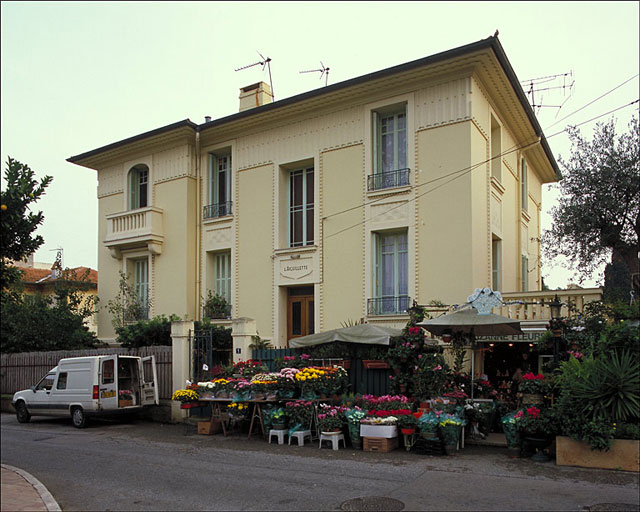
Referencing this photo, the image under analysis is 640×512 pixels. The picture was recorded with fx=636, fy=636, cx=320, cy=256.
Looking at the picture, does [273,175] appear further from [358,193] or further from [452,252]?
[452,252]

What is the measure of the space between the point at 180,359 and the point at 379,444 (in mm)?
6927

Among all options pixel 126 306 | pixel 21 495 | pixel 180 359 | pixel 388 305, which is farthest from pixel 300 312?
pixel 21 495

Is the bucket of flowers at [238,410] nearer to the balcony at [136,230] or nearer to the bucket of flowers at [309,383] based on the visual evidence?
the bucket of flowers at [309,383]

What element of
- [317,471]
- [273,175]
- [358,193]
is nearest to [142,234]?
[273,175]

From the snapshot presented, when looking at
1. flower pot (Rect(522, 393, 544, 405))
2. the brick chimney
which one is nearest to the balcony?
the brick chimney

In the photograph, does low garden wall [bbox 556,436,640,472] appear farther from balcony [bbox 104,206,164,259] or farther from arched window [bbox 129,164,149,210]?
arched window [bbox 129,164,149,210]

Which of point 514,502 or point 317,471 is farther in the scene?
point 317,471

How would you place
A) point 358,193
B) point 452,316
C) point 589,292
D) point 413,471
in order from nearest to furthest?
point 413,471
point 452,316
point 589,292
point 358,193

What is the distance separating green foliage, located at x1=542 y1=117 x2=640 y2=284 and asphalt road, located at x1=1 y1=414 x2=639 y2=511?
9516 mm

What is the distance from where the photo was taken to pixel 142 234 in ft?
72.4

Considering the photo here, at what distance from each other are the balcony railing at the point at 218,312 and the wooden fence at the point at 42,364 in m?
3.30

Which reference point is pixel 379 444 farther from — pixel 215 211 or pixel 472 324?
pixel 215 211

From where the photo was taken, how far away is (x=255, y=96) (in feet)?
73.0

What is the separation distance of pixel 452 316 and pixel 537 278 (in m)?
12.7
